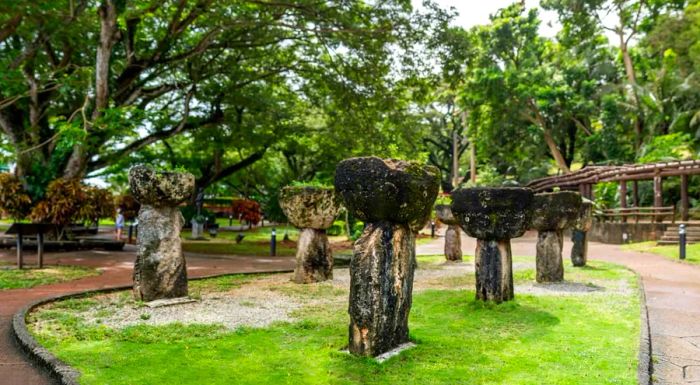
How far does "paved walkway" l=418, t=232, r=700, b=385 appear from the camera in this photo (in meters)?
5.57

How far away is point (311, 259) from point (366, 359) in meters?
5.63

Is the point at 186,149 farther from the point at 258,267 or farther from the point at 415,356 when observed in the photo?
the point at 415,356

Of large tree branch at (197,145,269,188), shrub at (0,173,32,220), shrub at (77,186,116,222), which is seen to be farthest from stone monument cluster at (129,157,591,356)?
large tree branch at (197,145,269,188)

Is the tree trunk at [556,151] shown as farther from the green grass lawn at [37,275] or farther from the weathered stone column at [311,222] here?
the green grass lawn at [37,275]

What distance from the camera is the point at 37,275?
1170 centimetres

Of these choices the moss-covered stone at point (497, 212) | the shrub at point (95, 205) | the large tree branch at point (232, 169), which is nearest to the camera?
the moss-covered stone at point (497, 212)

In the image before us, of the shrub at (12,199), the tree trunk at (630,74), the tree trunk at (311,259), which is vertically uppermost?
the tree trunk at (630,74)

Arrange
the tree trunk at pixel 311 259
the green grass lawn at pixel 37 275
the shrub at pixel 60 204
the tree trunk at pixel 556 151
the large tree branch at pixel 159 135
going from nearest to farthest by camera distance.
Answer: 1. the green grass lawn at pixel 37 275
2. the tree trunk at pixel 311 259
3. the shrub at pixel 60 204
4. the large tree branch at pixel 159 135
5. the tree trunk at pixel 556 151

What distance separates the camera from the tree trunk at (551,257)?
10.8 m

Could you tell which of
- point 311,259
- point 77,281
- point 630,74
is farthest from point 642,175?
point 77,281

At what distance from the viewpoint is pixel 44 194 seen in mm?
15242

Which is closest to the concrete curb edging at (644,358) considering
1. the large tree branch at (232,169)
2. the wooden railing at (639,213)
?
the large tree branch at (232,169)

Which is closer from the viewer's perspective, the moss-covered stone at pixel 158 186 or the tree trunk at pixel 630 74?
the moss-covered stone at pixel 158 186

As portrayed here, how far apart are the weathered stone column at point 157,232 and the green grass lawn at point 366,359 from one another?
951 millimetres
